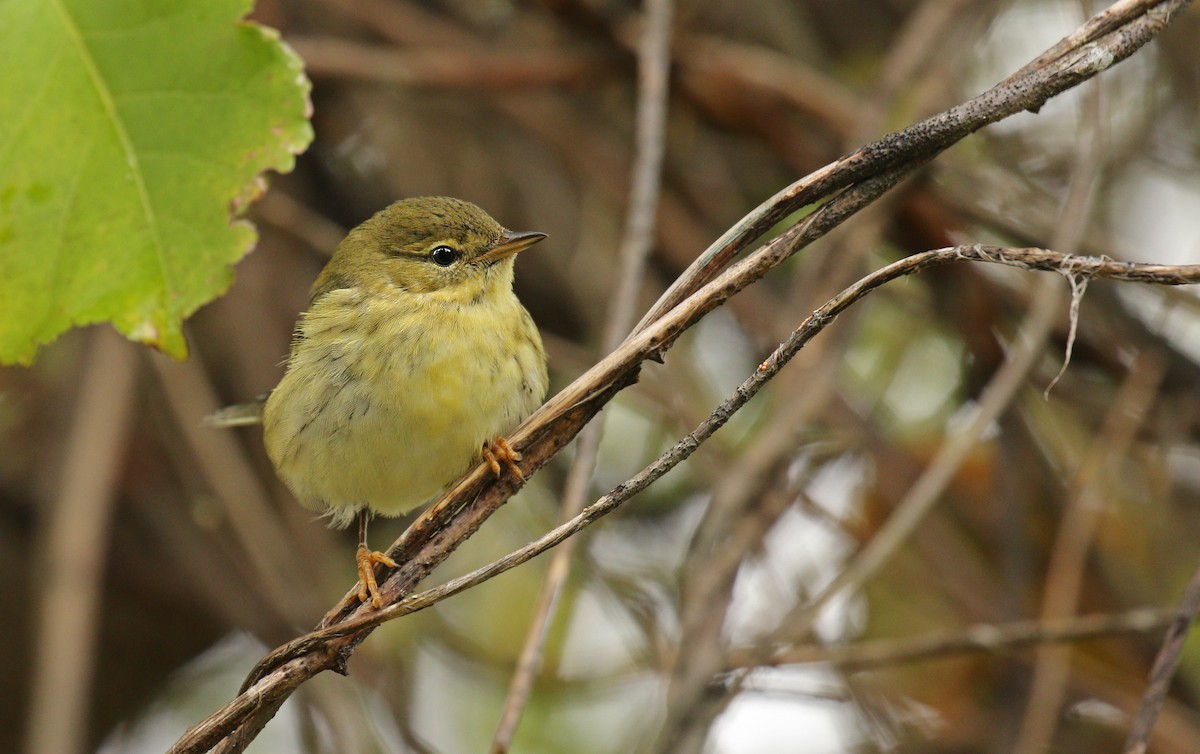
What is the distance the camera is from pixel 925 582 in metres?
3.95

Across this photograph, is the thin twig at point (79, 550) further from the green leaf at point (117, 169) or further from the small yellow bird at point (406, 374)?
the green leaf at point (117, 169)

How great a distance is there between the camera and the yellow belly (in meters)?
2.78

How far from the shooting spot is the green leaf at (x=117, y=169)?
80.9 inches

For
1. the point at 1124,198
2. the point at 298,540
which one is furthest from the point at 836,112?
the point at 298,540

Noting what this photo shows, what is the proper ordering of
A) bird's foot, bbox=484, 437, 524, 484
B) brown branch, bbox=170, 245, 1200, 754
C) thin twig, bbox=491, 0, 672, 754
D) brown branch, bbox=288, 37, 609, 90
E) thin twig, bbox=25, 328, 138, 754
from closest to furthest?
brown branch, bbox=170, 245, 1200, 754 → bird's foot, bbox=484, 437, 524, 484 → thin twig, bbox=491, 0, 672, 754 → thin twig, bbox=25, 328, 138, 754 → brown branch, bbox=288, 37, 609, 90

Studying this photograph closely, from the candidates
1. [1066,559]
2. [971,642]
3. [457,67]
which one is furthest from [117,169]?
[1066,559]

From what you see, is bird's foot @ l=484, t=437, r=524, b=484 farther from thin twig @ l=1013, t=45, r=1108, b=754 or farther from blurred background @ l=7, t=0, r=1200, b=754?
thin twig @ l=1013, t=45, r=1108, b=754

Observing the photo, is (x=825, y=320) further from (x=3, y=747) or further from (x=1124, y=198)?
(x=3, y=747)

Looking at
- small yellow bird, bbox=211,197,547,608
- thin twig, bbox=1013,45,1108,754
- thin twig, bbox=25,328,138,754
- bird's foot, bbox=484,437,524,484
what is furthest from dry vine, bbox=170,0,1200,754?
thin twig, bbox=25,328,138,754

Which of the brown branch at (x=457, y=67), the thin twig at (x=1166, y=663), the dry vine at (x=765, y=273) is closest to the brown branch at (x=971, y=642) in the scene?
the thin twig at (x=1166, y=663)

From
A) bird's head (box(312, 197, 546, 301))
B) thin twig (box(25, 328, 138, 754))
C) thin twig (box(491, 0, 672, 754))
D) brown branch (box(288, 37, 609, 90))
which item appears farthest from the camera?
brown branch (box(288, 37, 609, 90))

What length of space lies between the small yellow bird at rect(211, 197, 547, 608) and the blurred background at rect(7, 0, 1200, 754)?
0.66 metres

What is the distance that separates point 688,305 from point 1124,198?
3.13 metres

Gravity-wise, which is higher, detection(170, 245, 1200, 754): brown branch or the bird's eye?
the bird's eye
